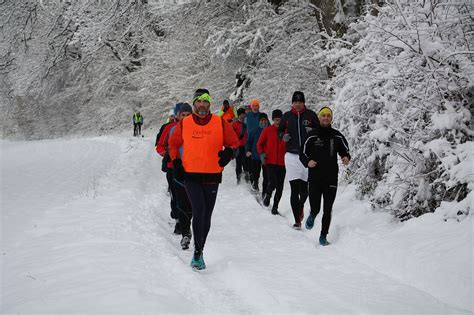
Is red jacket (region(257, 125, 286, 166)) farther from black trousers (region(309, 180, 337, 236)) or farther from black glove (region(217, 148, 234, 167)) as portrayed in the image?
black glove (region(217, 148, 234, 167))

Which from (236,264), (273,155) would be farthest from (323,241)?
(273,155)

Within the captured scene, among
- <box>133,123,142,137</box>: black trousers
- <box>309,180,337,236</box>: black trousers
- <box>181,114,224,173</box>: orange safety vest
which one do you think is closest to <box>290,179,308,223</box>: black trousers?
<box>309,180,337,236</box>: black trousers

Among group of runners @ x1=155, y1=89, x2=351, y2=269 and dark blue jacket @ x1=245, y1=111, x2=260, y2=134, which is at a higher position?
dark blue jacket @ x1=245, y1=111, x2=260, y2=134

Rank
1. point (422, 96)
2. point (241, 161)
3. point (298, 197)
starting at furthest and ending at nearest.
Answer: point (241, 161) → point (298, 197) → point (422, 96)

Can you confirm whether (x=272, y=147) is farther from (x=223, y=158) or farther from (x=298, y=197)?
(x=223, y=158)

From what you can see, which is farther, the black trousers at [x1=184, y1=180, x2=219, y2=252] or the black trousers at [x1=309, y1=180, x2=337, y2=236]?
the black trousers at [x1=309, y1=180, x2=337, y2=236]

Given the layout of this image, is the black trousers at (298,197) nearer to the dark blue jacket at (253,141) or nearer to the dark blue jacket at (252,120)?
the dark blue jacket at (253,141)

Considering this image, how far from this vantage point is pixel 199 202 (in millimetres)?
5090

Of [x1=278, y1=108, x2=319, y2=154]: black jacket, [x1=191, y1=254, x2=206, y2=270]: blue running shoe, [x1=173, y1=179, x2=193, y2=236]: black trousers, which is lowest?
[x1=191, y1=254, x2=206, y2=270]: blue running shoe

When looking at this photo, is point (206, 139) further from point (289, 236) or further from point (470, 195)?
point (470, 195)

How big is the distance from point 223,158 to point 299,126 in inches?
113

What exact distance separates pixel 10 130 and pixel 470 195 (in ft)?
150

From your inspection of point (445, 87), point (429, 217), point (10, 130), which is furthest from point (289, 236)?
point (10, 130)

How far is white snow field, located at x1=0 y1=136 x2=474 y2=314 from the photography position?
3.78 metres
